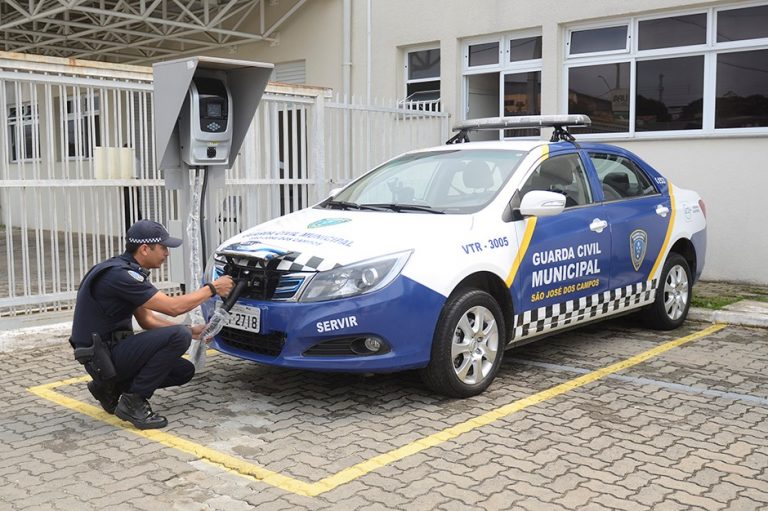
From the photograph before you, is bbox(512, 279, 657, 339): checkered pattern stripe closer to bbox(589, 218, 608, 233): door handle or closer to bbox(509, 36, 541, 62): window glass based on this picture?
bbox(589, 218, 608, 233): door handle

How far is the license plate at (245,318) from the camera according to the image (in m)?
4.88

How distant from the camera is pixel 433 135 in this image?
11.8 m

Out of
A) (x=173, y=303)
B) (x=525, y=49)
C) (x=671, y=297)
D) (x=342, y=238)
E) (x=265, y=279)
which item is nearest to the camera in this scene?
(x=173, y=303)

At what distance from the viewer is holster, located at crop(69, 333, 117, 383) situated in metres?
4.51

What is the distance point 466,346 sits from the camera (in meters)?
5.06

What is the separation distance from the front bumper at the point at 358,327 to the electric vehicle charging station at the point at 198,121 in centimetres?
138

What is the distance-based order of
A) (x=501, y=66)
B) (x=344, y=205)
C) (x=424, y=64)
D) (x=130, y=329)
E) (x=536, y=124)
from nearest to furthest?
(x=130, y=329) → (x=344, y=205) → (x=536, y=124) → (x=501, y=66) → (x=424, y=64)

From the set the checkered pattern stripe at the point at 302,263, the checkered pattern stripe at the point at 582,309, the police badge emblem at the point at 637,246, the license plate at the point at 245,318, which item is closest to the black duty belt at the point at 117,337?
the license plate at the point at 245,318

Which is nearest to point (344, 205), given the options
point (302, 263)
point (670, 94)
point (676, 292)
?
point (302, 263)

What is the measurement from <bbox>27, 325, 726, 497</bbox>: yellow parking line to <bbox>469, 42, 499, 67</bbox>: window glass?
6.86 metres

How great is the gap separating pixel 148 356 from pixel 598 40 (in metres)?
8.21

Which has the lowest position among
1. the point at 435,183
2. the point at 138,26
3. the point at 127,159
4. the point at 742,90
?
the point at 435,183

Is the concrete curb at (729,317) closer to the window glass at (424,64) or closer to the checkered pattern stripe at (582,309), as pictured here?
the checkered pattern stripe at (582,309)

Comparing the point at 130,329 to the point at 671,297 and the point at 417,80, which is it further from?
the point at 417,80
